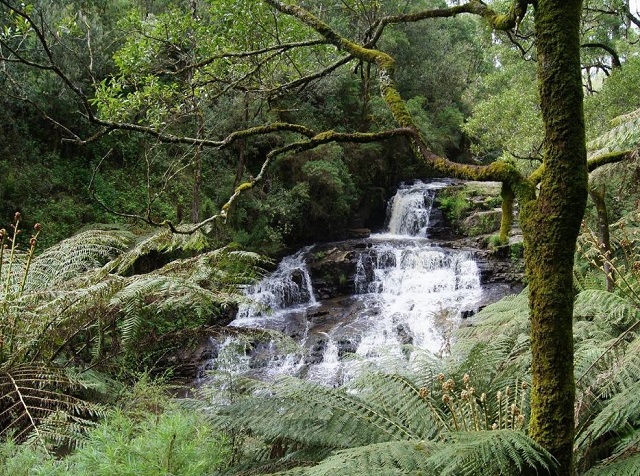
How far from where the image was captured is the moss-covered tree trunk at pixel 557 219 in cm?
122

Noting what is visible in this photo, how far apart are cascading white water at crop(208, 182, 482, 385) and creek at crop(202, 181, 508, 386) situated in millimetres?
17

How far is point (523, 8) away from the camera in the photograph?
167 cm

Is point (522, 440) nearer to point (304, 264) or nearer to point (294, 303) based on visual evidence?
point (294, 303)

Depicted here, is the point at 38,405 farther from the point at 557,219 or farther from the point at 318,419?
the point at 557,219

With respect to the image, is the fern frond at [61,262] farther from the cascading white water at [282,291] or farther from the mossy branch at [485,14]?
the cascading white water at [282,291]

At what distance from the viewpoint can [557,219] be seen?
125 cm

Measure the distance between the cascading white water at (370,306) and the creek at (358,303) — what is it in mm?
17

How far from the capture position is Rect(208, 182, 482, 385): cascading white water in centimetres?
845

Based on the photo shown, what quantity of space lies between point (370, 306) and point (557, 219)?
9.31 m

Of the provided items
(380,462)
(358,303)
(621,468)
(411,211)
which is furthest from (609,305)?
(411,211)

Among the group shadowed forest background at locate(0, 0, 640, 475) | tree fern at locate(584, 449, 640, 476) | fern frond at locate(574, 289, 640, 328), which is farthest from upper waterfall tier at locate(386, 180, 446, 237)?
tree fern at locate(584, 449, 640, 476)

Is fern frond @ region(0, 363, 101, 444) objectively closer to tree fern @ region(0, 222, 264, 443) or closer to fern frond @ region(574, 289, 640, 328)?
tree fern @ region(0, 222, 264, 443)

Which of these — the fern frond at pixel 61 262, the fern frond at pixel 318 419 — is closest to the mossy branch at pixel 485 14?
the fern frond at pixel 318 419

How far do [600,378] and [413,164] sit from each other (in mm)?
17011
